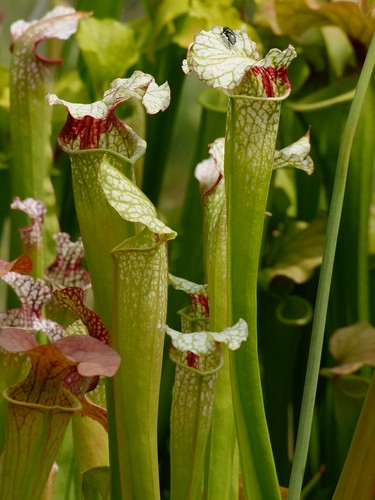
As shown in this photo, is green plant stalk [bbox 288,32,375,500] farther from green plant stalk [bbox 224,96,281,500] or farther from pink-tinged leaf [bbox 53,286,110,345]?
pink-tinged leaf [bbox 53,286,110,345]

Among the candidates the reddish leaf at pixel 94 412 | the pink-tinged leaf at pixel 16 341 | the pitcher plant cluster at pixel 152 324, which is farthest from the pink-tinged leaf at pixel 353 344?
the pink-tinged leaf at pixel 16 341

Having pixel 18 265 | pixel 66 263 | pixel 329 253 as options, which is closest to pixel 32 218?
pixel 66 263

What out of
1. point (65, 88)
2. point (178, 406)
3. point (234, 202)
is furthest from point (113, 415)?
point (65, 88)

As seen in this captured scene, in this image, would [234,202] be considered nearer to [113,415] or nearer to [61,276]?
[113,415]

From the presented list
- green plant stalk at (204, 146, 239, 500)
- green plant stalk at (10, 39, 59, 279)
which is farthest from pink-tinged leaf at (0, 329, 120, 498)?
green plant stalk at (10, 39, 59, 279)

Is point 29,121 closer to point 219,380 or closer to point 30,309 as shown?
point 30,309

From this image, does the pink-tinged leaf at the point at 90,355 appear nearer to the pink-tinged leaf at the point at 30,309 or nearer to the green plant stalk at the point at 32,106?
the pink-tinged leaf at the point at 30,309
